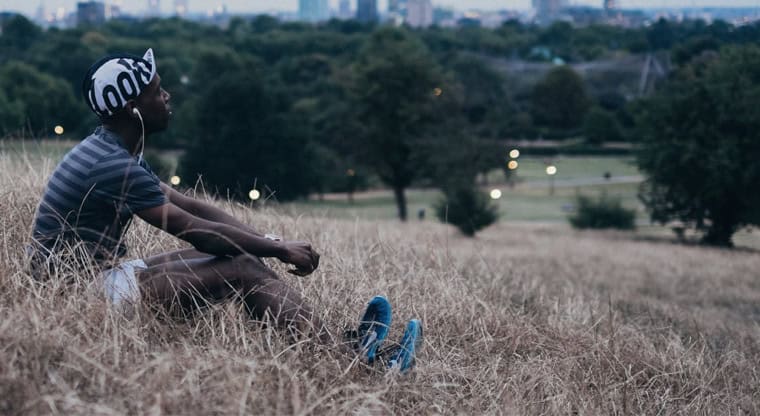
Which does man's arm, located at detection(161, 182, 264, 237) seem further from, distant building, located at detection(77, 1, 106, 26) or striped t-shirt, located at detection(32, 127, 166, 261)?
distant building, located at detection(77, 1, 106, 26)

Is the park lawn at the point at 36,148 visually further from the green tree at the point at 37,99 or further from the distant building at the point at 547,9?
the distant building at the point at 547,9

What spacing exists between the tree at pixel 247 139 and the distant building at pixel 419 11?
126355 millimetres

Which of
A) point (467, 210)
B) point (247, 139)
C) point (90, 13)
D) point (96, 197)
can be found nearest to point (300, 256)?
point (96, 197)

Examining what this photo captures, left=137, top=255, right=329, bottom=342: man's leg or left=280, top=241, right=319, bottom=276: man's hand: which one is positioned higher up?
left=280, top=241, right=319, bottom=276: man's hand

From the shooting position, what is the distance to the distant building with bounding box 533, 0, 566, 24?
10531 cm

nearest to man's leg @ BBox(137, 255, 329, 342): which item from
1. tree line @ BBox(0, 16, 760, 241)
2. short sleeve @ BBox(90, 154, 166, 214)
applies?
short sleeve @ BBox(90, 154, 166, 214)

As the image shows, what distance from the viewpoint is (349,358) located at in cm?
411

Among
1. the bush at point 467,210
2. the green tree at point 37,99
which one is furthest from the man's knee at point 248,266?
the bush at point 467,210

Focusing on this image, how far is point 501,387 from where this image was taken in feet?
14.3

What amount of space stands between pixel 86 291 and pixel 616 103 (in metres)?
81.6

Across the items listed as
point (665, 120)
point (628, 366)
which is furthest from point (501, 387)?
point (665, 120)

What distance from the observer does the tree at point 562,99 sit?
3125 inches

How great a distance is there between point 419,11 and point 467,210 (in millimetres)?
153040

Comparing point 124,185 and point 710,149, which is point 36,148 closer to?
point 124,185
